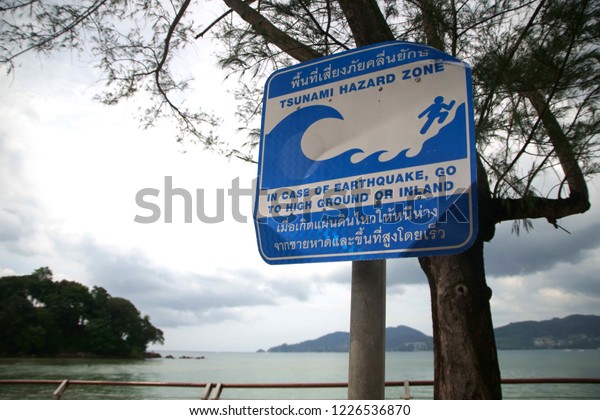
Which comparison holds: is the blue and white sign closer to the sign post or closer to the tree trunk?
the sign post

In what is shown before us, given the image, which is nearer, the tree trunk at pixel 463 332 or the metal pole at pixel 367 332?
the metal pole at pixel 367 332

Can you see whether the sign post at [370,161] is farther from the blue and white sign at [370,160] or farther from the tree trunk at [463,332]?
the tree trunk at [463,332]

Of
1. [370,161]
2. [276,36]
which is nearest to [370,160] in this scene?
[370,161]

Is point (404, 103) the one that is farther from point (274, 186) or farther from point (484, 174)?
point (484, 174)

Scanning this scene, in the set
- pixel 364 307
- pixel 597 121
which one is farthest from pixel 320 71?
pixel 597 121

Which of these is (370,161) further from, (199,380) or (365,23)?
(199,380)

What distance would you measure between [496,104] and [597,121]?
64 centimetres

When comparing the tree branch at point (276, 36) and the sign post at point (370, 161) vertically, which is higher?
the tree branch at point (276, 36)

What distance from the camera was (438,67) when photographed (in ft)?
3.05

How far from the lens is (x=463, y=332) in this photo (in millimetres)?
1828

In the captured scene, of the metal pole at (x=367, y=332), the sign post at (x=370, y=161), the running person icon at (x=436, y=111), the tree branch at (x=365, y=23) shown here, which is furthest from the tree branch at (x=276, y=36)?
the metal pole at (x=367, y=332)

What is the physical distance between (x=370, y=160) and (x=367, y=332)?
36 centimetres

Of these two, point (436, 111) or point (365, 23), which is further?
point (365, 23)

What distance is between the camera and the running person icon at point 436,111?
2.85ft
